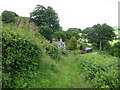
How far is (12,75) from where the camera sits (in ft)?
7.94

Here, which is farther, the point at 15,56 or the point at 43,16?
the point at 43,16

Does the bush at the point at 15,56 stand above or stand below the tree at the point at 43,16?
below

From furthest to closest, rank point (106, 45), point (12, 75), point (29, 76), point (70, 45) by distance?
1. point (106, 45)
2. point (70, 45)
3. point (29, 76)
4. point (12, 75)

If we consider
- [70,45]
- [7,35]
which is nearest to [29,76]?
[7,35]

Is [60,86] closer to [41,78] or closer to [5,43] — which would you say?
[41,78]

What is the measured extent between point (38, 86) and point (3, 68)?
4.06 feet

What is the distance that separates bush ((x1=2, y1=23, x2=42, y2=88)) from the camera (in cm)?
229

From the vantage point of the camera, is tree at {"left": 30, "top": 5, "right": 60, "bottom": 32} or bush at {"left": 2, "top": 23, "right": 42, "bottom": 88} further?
tree at {"left": 30, "top": 5, "right": 60, "bottom": 32}

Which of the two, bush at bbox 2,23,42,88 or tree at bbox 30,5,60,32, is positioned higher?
tree at bbox 30,5,60,32

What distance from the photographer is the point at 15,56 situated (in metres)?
2.51

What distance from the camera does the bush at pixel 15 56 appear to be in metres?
2.29

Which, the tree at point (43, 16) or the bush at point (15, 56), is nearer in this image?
the bush at point (15, 56)

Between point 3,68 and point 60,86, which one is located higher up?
point 3,68

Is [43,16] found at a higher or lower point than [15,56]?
higher
